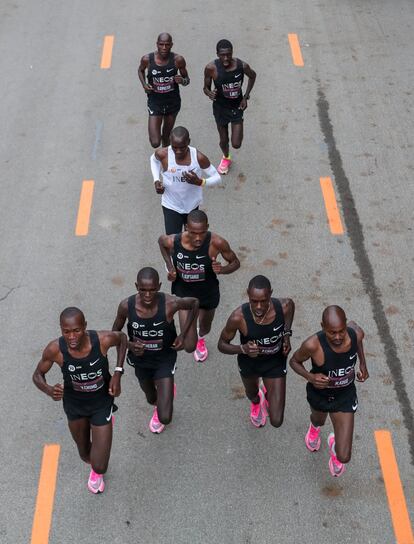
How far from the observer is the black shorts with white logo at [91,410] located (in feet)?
23.9

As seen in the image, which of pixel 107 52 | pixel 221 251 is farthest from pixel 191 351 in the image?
pixel 107 52

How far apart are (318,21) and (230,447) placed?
1042cm

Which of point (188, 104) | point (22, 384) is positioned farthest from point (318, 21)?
point (22, 384)

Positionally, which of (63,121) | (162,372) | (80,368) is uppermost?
(80,368)

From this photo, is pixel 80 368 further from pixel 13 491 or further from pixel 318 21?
pixel 318 21

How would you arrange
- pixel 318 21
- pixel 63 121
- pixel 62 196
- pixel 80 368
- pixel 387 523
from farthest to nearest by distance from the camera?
pixel 318 21
pixel 63 121
pixel 62 196
pixel 387 523
pixel 80 368

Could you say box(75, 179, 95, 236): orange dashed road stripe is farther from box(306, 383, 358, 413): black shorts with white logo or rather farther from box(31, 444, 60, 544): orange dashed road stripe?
box(306, 383, 358, 413): black shorts with white logo

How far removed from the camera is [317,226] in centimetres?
1121

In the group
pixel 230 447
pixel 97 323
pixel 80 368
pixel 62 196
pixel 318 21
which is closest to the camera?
pixel 80 368

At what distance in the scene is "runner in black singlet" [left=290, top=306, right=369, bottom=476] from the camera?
6992 mm

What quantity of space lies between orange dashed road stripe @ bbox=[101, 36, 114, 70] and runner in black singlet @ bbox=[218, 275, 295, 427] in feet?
28.5

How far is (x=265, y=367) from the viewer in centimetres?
773

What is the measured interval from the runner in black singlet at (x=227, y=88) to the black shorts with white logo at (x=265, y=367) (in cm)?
461

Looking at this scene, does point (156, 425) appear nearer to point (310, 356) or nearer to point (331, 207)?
point (310, 356)
